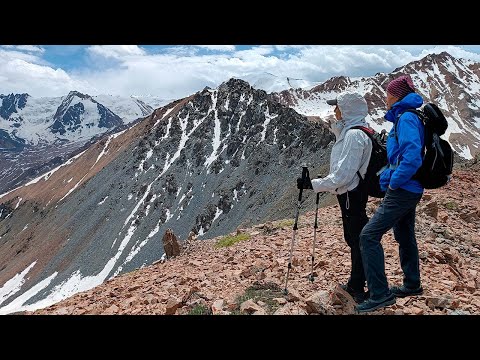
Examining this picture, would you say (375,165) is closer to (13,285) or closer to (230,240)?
(230,240)

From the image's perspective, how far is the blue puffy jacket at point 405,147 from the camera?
5.40 metres

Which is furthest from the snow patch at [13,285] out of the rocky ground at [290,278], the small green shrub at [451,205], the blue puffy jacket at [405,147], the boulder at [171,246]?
the blue puffy jacket at [405,147]

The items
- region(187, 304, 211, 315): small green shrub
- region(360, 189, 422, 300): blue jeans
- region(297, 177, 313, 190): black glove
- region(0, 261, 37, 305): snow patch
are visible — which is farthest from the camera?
region(0, 261, 37, 305): snow patch

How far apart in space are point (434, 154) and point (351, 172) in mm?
1095

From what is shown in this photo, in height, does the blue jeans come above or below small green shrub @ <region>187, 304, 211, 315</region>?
above

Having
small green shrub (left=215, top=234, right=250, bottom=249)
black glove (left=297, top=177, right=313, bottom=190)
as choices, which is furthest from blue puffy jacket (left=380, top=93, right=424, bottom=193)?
small green shrub (left=215, top=234, right=250, bottom=249)

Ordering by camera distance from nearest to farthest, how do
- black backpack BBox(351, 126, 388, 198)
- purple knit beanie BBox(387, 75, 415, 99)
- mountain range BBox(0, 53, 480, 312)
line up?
1. purple knit beanie BBox(387, 75, 415, 99)
2. black backpack BBox(351, 126, 388, 198)
3. mountain range BBox(0, 53, 480, 312)

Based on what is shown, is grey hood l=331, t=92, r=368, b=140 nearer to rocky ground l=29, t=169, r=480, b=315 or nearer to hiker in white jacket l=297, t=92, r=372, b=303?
hiker in white jacket l=297, t=92, r=372, b=303

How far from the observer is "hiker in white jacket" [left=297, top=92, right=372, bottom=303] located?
6.09 metres

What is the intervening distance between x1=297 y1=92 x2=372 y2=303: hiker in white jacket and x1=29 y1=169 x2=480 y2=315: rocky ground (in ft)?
1.85

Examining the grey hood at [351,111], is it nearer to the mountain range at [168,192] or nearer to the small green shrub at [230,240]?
the small green shrub at [230,240]

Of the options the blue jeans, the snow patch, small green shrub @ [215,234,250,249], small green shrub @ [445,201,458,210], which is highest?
the blue jeans

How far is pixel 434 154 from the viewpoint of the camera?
5.64m
